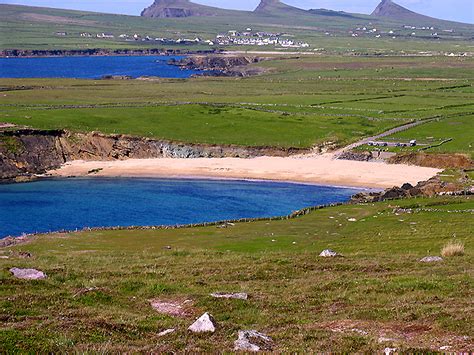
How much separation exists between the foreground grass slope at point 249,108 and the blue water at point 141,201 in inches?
606

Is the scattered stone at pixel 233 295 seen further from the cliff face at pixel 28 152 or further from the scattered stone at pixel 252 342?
the cliff face at pixel 28 152

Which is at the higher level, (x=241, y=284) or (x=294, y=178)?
(x=241, y=284)

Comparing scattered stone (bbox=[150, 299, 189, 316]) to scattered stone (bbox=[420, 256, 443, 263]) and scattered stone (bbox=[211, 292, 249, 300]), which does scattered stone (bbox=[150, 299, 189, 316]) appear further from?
scattered stone (bbox=[420, 256, 443, 263])

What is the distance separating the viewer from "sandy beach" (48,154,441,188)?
3196 inches

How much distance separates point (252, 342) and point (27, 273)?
1294 cm

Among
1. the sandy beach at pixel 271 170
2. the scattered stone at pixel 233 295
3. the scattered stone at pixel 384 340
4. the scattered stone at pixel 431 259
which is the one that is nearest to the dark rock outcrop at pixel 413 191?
the sandy beach at pixel 271 170

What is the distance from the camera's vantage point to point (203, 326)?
780 inches

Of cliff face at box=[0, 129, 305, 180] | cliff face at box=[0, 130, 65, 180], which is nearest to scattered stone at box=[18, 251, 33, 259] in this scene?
cliff face at box=[0, 130, 65, 180]

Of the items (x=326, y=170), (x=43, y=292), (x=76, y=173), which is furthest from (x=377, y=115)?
(x=43, y=292)

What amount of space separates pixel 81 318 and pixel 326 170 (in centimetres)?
6641

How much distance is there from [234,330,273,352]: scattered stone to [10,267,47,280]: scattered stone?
11215 millimetres

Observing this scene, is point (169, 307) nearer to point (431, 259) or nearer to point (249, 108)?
point (431, 259)

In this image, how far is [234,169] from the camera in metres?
88.4

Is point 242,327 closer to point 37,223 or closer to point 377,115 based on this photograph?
point 37,223
